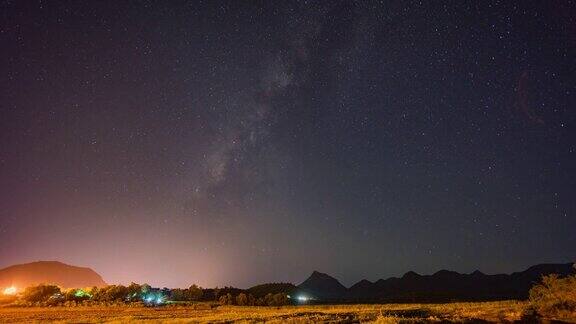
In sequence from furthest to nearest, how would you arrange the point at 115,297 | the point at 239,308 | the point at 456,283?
1. the point at 456,283
2. the point at 115,297
3. the point at 239,308

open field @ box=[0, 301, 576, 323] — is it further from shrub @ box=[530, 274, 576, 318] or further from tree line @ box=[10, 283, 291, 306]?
tree line @ box=[10, 283, 291, 306]

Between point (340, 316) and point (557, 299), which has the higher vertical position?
point (557, 299)

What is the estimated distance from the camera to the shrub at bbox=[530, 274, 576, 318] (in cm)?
3189

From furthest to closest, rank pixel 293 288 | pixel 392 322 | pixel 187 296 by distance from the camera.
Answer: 1. pixel 293 288
2. pixel 187 296
3. pixel 392 322

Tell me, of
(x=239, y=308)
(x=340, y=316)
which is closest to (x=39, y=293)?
(x=239, y=308)

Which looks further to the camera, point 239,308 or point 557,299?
point 239,308

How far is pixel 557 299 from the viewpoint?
3697 centimetres

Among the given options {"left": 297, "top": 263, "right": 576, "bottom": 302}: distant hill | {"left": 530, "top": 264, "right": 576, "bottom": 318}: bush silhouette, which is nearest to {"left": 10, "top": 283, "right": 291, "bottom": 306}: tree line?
{"left": 530, "top": 264, "right": 576, "bottom": 318}: bush silhouette

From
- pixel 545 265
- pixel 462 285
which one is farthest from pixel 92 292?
pixel 545 265

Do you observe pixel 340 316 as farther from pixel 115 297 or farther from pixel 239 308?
pixel 115 297

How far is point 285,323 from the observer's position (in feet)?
98.6

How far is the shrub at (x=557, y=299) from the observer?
31886 millimetres

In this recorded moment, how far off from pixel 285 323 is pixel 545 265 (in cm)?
15115

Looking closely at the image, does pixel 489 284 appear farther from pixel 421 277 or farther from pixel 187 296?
pixel 187 296
